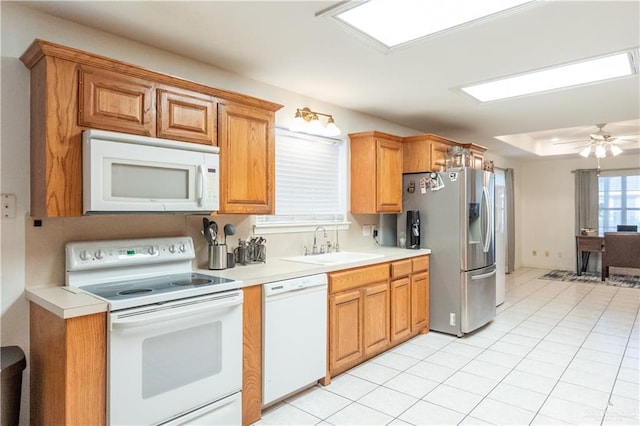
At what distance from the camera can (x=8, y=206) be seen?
79.2 inches

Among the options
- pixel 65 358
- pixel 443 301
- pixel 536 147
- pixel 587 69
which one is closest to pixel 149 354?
pixel 65 358

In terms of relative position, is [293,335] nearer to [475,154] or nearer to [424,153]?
[424,153]

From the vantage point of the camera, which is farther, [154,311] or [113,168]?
[113,168]

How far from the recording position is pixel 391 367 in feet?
10.7

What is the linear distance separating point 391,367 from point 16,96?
3.14m

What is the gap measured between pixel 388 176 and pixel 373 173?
0.26m

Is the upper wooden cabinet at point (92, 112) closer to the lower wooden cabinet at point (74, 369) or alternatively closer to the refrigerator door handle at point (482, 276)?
the lower wooden cabinet at point (74, 369)

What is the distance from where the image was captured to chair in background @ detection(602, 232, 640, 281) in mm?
7062

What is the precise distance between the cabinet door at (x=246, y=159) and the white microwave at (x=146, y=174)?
130 mm

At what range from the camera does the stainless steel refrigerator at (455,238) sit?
4035mm

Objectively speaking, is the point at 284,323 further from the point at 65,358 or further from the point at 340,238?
the point at 340,238

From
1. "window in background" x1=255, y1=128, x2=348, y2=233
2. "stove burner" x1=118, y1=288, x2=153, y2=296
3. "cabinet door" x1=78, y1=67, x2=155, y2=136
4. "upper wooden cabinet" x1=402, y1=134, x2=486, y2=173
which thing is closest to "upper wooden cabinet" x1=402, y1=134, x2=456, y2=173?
"upper wooden cabinet" x1=402, y1=134, x2=486, y2=173

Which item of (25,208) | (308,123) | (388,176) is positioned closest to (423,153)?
(388,176)

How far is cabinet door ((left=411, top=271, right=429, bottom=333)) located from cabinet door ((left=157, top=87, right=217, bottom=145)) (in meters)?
2.50
